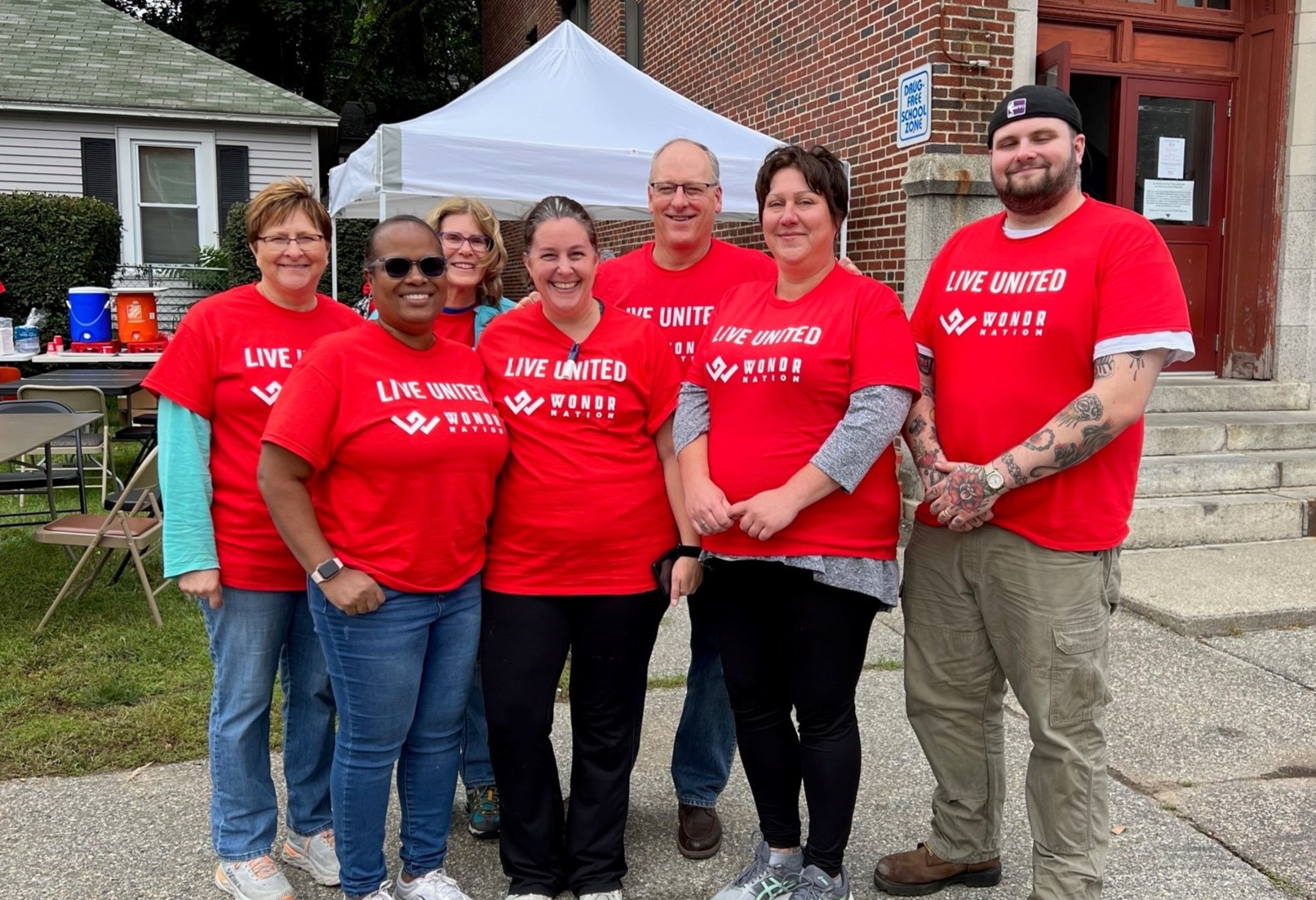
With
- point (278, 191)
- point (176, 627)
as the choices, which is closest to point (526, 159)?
point (176, 627)

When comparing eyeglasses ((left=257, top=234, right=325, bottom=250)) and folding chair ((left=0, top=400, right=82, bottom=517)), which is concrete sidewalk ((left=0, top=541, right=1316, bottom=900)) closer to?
eyeglasses ((left=257, top=234, right=325, bottom=250))

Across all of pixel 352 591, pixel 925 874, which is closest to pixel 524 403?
pixel 352 591

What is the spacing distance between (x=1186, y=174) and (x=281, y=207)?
24.0ft

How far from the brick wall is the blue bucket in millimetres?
6695

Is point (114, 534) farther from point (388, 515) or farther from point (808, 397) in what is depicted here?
point (808, 397)

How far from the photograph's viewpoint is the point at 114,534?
5352mm

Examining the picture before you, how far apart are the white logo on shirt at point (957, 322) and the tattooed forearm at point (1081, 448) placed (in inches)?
14.8

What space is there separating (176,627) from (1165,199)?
7235 mm

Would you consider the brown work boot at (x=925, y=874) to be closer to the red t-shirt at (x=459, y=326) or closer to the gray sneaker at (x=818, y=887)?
the gray sneaker at (x=818, y=887)

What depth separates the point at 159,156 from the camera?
1577 centimetres

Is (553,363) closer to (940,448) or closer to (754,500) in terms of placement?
(754,500)

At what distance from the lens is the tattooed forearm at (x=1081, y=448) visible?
7.95ft

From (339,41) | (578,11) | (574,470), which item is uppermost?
(339,41)

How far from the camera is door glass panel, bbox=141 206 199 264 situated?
1572 cm
